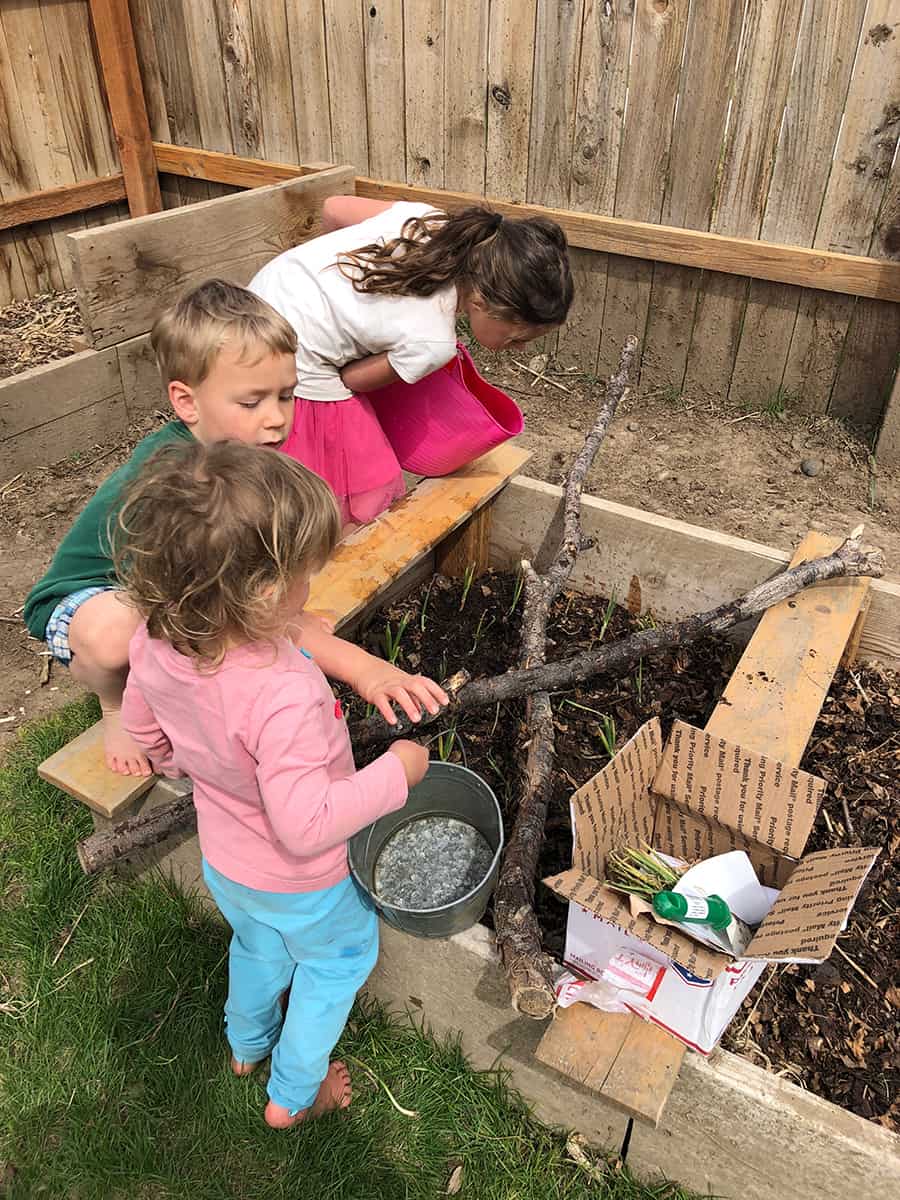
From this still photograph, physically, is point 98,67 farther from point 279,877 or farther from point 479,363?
point 279,877

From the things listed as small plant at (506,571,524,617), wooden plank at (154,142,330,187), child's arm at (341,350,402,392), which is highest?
child's arm at (341,350,402,392)

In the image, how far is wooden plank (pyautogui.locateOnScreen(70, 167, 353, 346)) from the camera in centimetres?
343

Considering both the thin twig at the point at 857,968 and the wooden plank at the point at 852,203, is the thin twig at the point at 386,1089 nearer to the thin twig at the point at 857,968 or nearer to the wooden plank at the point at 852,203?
the thin twig at the point at 857,968

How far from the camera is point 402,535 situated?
2525mm

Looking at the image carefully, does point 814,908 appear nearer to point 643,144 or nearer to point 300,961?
point 300,961

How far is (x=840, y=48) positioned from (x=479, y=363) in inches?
80.5

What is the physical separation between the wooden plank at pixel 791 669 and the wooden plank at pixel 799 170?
70.7 inches

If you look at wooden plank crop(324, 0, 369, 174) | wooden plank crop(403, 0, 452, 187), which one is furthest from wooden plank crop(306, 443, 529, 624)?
wooden plank crop(324, 0, 369, 174)

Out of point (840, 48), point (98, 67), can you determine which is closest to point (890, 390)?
point (840, 48)

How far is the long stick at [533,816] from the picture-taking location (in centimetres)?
146

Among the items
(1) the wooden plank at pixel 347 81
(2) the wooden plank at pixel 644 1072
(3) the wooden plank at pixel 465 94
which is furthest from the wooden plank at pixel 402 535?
(1) the wooden plank at pixel 347 81

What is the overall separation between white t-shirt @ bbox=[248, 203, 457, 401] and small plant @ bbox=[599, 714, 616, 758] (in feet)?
3.47

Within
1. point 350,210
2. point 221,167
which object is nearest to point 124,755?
point 350,210

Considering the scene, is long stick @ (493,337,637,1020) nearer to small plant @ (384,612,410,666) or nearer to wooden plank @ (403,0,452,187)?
small plant @ (384,612,410,666)
